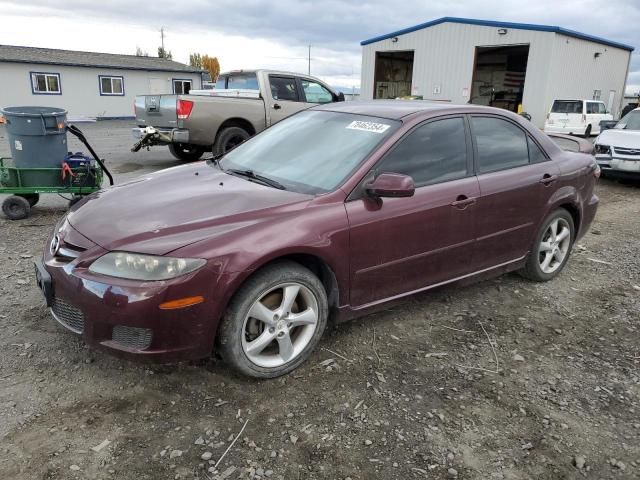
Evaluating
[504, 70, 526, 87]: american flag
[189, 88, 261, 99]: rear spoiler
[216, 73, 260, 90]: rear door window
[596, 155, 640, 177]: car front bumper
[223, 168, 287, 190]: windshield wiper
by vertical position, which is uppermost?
[504, 70, 526, 87]: american flag

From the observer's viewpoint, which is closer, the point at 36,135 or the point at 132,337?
the point at 132,337

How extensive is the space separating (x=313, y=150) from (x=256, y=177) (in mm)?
445

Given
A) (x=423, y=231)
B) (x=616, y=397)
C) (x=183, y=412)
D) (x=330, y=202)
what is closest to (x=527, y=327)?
(x=616, y=397)

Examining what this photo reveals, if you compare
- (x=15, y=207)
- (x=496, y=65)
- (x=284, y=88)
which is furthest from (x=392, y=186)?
(x=496, y=65)

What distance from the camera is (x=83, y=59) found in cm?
2775

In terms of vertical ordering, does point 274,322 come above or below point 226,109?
below

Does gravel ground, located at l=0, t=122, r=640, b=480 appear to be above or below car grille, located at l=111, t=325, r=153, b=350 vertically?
below

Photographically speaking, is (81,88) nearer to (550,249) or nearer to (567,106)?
(567,106)

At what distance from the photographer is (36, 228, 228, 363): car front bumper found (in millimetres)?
2549

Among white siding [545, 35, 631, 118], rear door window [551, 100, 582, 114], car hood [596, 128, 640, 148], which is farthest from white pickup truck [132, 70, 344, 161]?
white siding [545, 35, 631, 118]

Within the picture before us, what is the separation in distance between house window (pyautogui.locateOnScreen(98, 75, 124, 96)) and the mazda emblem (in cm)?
2811

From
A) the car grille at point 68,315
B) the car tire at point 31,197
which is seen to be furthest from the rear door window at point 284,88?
the car grille at point 68,315

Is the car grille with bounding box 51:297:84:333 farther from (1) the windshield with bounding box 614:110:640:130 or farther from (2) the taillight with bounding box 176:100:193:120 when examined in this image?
(1) the windshield with bounding box 614:110:640:130

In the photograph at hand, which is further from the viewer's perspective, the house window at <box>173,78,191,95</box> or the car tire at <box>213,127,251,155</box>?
the house window at <box>173,78,191,95</box>
